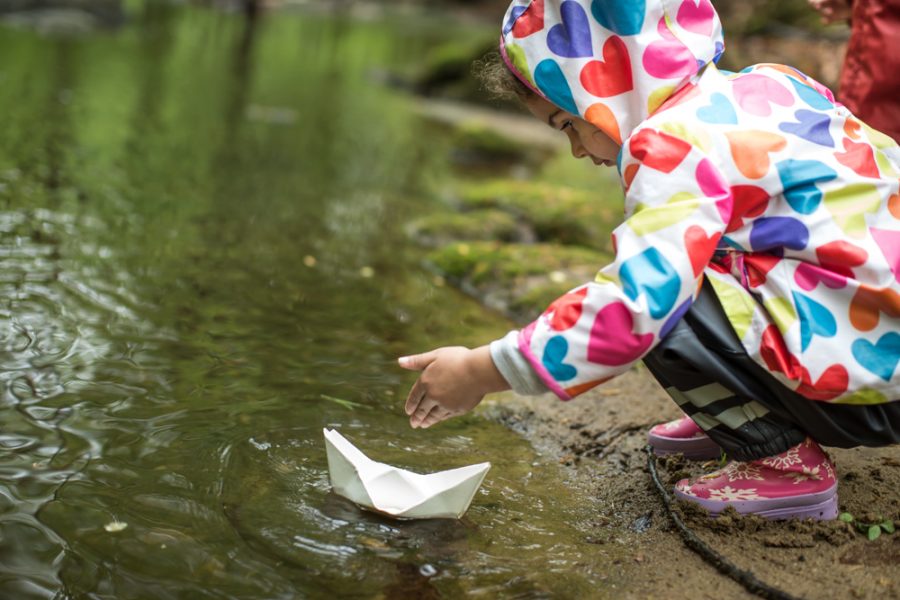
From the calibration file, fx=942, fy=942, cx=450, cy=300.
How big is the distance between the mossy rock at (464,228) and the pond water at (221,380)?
0.15 metres

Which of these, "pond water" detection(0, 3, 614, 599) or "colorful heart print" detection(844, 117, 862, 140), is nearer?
"pond water" detection(0, 3, 614, 599)

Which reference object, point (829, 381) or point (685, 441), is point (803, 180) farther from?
point (685, 441)

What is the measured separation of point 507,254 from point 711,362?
2.47 m

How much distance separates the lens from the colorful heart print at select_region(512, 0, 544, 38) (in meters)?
2.14

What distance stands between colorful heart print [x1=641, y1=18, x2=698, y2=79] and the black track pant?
472mm

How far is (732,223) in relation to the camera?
204cm

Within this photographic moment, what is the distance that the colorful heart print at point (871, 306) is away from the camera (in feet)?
6.51

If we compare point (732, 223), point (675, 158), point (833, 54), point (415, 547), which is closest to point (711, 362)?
point (732, 223)

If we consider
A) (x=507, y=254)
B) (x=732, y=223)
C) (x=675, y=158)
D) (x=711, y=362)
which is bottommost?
(x=507, y=254)

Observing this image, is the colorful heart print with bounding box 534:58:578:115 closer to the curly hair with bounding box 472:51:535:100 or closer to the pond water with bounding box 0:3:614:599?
the curly hair with bounding box 472:51:535:100

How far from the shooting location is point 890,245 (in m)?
2.02

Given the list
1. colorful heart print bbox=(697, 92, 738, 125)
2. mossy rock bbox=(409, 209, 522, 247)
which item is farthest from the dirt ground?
mossy rock bbox=(409, 209, 522, 247)

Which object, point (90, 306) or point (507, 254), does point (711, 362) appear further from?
point (507, 254)

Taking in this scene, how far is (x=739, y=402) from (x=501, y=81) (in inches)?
37.9
